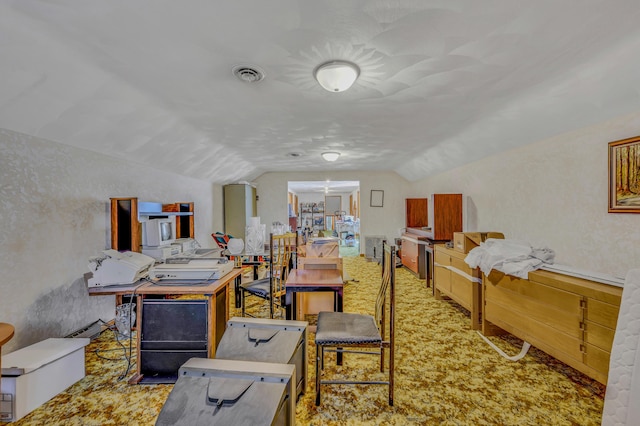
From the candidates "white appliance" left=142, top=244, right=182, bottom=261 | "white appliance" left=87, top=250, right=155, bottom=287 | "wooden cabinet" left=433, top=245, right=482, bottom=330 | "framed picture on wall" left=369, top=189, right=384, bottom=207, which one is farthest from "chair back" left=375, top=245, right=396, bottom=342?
"framed picture on wall" left=369, top=189, right=384, bottom=207

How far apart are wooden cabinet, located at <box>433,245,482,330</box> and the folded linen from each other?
274 millimetres

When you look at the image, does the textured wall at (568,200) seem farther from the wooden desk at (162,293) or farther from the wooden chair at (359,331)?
the wooden desk at (162,293)

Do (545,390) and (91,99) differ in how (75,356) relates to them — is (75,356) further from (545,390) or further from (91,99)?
(545,390)

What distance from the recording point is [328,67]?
1991 mm

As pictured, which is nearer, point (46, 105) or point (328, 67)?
point (328, 67)

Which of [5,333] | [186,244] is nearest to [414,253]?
[186,244]

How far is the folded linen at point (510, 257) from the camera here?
8.16ft

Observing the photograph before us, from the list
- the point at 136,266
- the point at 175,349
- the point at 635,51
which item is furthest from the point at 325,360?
the point at 635,51

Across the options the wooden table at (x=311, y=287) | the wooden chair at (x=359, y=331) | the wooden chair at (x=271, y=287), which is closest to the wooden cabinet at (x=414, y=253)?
the wooden chair at (x=271, y=287)

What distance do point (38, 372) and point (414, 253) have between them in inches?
212

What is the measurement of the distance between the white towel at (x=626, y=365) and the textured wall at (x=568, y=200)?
93cm

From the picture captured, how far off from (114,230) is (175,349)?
1.62 metres

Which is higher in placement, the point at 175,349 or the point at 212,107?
the point at 212,107

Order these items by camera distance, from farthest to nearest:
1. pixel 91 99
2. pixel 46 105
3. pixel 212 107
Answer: pixel 212 107
pixel 91 99
pixel 46 105
